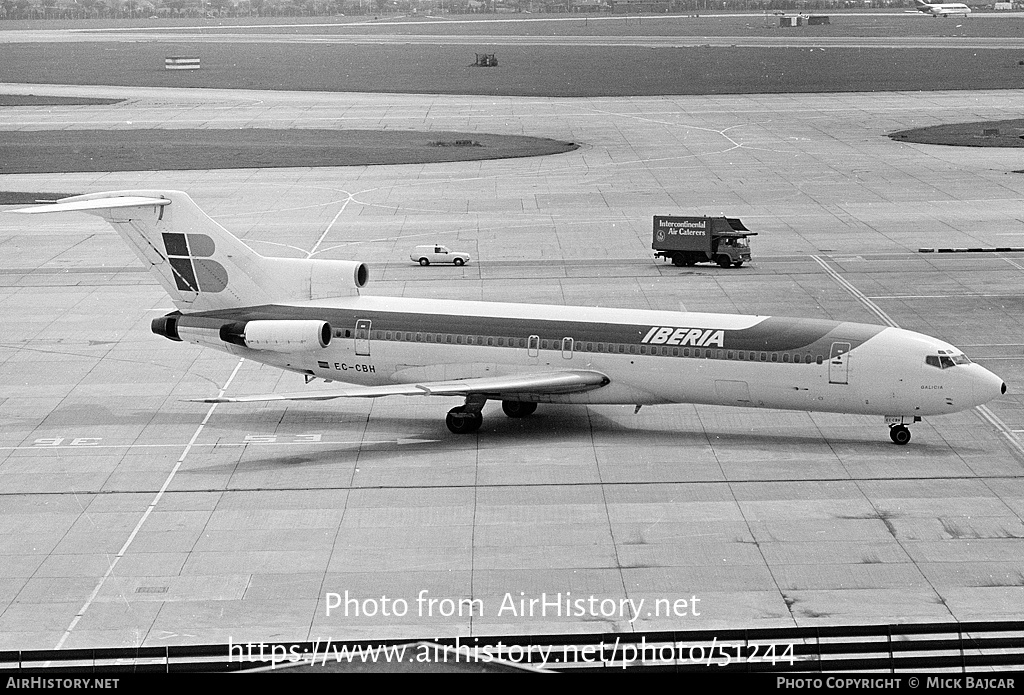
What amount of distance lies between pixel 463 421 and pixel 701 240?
78.2 feet

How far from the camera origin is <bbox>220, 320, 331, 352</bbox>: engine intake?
35.0 metres

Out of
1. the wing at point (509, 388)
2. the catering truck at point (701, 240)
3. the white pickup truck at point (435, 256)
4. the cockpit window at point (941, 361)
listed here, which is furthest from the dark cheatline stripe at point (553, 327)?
the catering truck at point (701, 240)

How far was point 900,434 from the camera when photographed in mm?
32062

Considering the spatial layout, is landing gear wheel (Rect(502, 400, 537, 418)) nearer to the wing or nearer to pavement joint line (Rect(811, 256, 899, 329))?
the wing

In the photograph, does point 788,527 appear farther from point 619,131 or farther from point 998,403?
point 619,131

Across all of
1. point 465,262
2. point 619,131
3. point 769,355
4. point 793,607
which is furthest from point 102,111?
point 793,607

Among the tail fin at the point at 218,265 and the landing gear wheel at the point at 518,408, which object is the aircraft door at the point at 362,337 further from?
the landing gear wheel at the point at 518,408

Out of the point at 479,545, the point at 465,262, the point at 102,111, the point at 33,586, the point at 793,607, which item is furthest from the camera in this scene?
the point at 102,111

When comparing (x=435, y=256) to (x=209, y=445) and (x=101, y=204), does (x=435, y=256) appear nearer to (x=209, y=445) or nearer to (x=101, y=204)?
(x=101, y=204)

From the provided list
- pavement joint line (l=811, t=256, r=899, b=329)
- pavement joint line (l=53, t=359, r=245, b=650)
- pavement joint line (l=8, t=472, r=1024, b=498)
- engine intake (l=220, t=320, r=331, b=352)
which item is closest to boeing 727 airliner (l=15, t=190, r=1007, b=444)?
engine intake (l=220, t=320, r=331, b=352)

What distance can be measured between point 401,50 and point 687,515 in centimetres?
16790

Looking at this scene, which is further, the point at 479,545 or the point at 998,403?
the point at 998,403

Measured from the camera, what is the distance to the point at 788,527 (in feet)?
87.1

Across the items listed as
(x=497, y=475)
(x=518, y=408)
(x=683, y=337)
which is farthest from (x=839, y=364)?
(x=497, y=475)
